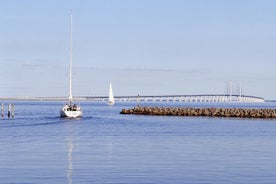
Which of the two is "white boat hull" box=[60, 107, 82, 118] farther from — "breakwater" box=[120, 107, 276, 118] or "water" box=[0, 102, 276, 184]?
"water" box=[0, 102, 276, 184]

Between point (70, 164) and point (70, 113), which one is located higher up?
point (70, 113)

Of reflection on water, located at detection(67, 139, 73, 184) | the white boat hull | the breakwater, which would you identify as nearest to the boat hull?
the white boat hull

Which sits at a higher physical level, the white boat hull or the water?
the white boat hull

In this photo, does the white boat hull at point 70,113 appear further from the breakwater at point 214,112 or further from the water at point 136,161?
the water at point 136,161

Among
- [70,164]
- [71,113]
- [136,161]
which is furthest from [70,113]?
[70,164]

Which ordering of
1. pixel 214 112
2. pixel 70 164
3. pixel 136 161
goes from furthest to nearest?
pixel 214 112 → pixel 136 161 → pixel 70 164

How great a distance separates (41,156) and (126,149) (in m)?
6.23

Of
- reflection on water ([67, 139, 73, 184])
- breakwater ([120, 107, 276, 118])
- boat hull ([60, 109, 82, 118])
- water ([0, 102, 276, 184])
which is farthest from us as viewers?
breakwater ([120, 107, 276, 118])

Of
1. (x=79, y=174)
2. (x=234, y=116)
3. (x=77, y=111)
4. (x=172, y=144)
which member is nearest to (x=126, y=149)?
(x=172, y=144)

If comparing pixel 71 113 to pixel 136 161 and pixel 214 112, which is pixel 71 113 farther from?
pixel 136 161

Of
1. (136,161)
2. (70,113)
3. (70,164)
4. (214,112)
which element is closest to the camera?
(70,164)

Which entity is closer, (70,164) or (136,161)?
(70,164)

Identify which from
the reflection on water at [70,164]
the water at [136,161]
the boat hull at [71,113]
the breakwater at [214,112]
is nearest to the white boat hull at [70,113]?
the boat hull at [71,113]

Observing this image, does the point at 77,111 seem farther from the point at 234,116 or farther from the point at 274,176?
the point at 274,176
